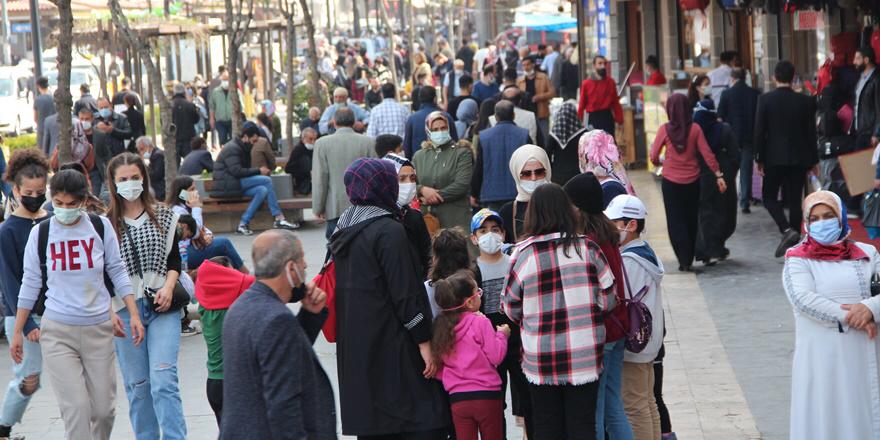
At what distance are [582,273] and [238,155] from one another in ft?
38.7

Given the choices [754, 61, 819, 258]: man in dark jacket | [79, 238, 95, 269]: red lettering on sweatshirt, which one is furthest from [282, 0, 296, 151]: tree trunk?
[79, 238, 95, 269]: red lettering on sweatshirt

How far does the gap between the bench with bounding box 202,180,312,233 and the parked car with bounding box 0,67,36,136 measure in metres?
20.4

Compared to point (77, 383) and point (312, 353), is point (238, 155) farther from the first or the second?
point (312, 353)

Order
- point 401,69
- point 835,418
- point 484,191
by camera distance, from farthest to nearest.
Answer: point 401,69 < point 484,191 < point 835,418

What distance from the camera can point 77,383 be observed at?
6.89 m

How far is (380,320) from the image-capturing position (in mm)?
6031

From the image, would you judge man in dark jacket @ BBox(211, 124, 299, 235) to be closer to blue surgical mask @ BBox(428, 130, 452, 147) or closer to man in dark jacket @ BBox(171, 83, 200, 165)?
blue surgical mask @ BBox(428, 130, 452, 147)

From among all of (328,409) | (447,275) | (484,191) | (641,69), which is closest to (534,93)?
(641,69)

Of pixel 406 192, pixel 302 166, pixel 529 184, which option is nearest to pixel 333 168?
pixel 406 192

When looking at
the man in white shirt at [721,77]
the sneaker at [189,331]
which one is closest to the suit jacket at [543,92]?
the man in white shirt at [721,77]

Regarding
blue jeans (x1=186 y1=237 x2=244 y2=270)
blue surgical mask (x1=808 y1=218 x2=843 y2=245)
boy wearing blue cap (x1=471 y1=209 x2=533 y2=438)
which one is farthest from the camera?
blue jeans (x1=186 y1=237 x2=244 y2=270)

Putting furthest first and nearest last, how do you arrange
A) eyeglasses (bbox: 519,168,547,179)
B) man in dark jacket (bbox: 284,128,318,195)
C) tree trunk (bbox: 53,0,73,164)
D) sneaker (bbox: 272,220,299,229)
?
man in dark jacket (bbox: 284,128,318,195) → sneaker (bbox: 272,220,299,229) → tree trunk (bbox: 53,0,73,164) → eyeglasses (bbox: 519,168,547,179)

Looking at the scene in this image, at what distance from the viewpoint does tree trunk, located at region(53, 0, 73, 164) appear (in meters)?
13.1

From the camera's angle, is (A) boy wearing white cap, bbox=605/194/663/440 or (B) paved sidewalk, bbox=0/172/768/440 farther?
(B) paved sidewalk, bbox=0/172/768/440
